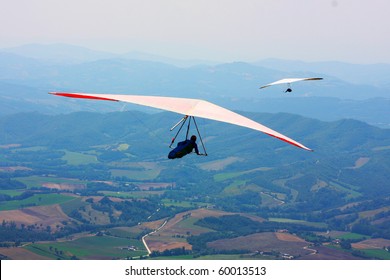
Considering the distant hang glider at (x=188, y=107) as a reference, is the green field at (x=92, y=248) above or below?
below

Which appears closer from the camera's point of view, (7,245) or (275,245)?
(7,245)

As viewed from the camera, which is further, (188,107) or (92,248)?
(92,248)

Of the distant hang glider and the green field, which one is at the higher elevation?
the distant hang glider

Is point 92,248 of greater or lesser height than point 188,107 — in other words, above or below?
below

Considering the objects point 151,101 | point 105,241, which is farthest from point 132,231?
point 151,101

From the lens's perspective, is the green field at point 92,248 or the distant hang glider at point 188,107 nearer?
the distant hang glider at point 188,107

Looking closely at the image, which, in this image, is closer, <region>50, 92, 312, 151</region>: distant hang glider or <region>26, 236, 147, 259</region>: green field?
<region>50, 92, 312, 151</region>: distant hang glider
